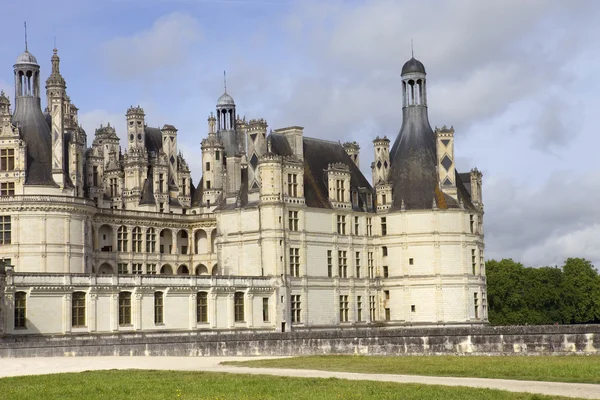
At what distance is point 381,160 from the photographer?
71312 mm

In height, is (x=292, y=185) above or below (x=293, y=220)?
above

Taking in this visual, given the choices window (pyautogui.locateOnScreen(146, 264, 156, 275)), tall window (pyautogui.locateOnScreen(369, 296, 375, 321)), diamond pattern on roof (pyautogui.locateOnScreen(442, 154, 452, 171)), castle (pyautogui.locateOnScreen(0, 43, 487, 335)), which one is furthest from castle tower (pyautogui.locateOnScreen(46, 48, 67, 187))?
diamond pattern on roof (pyautogui.locateOnScreen(442, 154, 452, 171))

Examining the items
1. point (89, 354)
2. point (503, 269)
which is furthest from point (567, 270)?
point (89, 354)

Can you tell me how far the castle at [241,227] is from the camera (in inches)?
2333

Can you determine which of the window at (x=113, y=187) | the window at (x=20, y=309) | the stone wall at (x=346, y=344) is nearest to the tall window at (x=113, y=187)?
the window at (x=113, y=187)

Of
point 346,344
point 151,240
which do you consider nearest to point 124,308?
point 346,344

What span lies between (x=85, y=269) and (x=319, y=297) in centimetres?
1400

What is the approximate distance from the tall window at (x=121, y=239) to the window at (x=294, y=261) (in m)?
13.4

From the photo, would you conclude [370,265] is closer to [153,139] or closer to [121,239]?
[121,239]

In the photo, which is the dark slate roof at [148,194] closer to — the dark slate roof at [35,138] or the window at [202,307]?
A: the dark slate roof at [35,138]

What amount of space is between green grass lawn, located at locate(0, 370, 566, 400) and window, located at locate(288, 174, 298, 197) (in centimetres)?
3402

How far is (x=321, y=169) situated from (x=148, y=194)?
14.0 metres

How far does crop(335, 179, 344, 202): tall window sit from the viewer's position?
222 ft

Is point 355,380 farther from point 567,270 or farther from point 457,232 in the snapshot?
point 567,270
